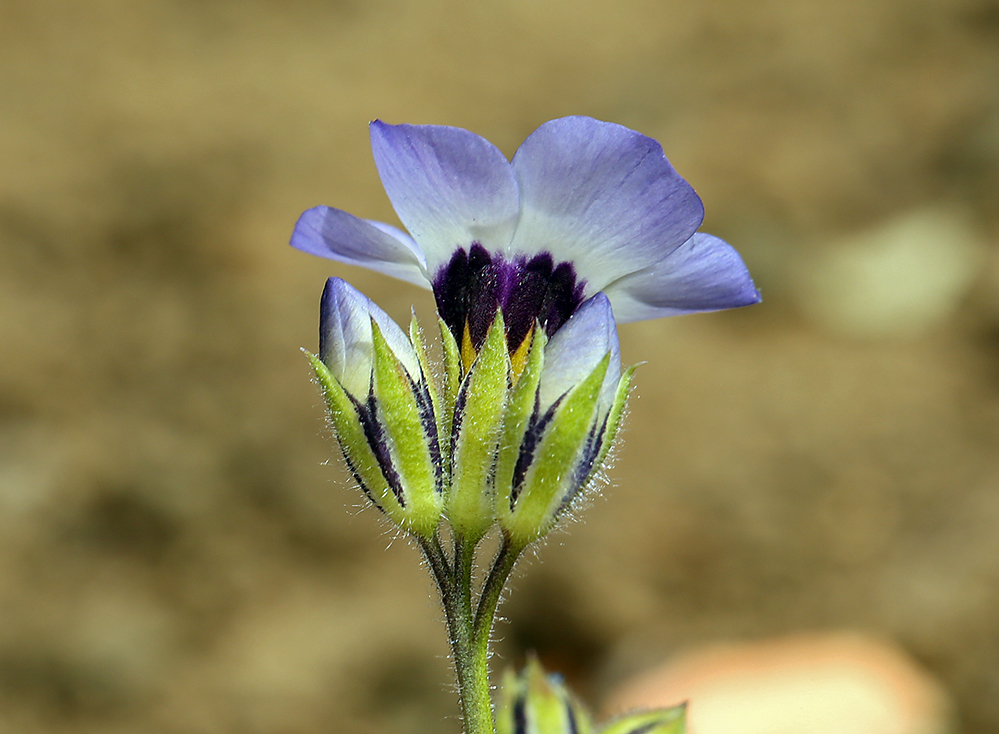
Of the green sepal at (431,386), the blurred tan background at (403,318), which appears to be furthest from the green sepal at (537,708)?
the blurred tan background at (403,318)

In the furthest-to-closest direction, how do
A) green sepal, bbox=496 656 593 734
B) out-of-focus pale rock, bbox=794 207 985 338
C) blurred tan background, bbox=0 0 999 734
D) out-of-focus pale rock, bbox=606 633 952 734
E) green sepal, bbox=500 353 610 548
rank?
out-of-focus pale rock, bbox=794 207 985 338 → blurred tan background, bbox=0 0 999 734 → out-of-focus pale rock, bbox=606 633 952 734 → green sepal, bbox=496 656 593 734 → green sepal, bbox=500 353 610 548

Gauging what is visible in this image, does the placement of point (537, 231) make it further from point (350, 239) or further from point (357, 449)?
point (357, 449)

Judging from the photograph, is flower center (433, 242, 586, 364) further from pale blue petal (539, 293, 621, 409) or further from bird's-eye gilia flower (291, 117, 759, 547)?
pale blue petal (539, 293, 621, 409)

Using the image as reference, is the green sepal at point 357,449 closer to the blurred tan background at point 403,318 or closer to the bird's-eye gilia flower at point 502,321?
the bird's-eye gilia flower at point 502,321

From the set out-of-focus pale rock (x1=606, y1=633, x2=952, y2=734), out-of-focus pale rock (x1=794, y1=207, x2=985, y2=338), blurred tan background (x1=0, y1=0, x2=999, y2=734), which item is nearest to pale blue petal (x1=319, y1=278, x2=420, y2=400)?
blurred tan background (x1=0, y1=0, x2=999, y2=734)

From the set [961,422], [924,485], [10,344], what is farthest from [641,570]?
[10,344]

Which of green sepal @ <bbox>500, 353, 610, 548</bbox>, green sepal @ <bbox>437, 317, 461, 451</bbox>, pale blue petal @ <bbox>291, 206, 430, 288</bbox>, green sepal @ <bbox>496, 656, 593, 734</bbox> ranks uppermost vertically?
pale blue petal @ <bbox>291, 206, 430, 288</bbox>

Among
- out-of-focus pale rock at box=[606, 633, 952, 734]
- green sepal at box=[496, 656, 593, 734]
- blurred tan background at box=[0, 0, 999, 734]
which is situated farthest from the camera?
blurred tan background at box=[0, 0, 999, 734]

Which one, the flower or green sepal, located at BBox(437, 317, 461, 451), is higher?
the flower
